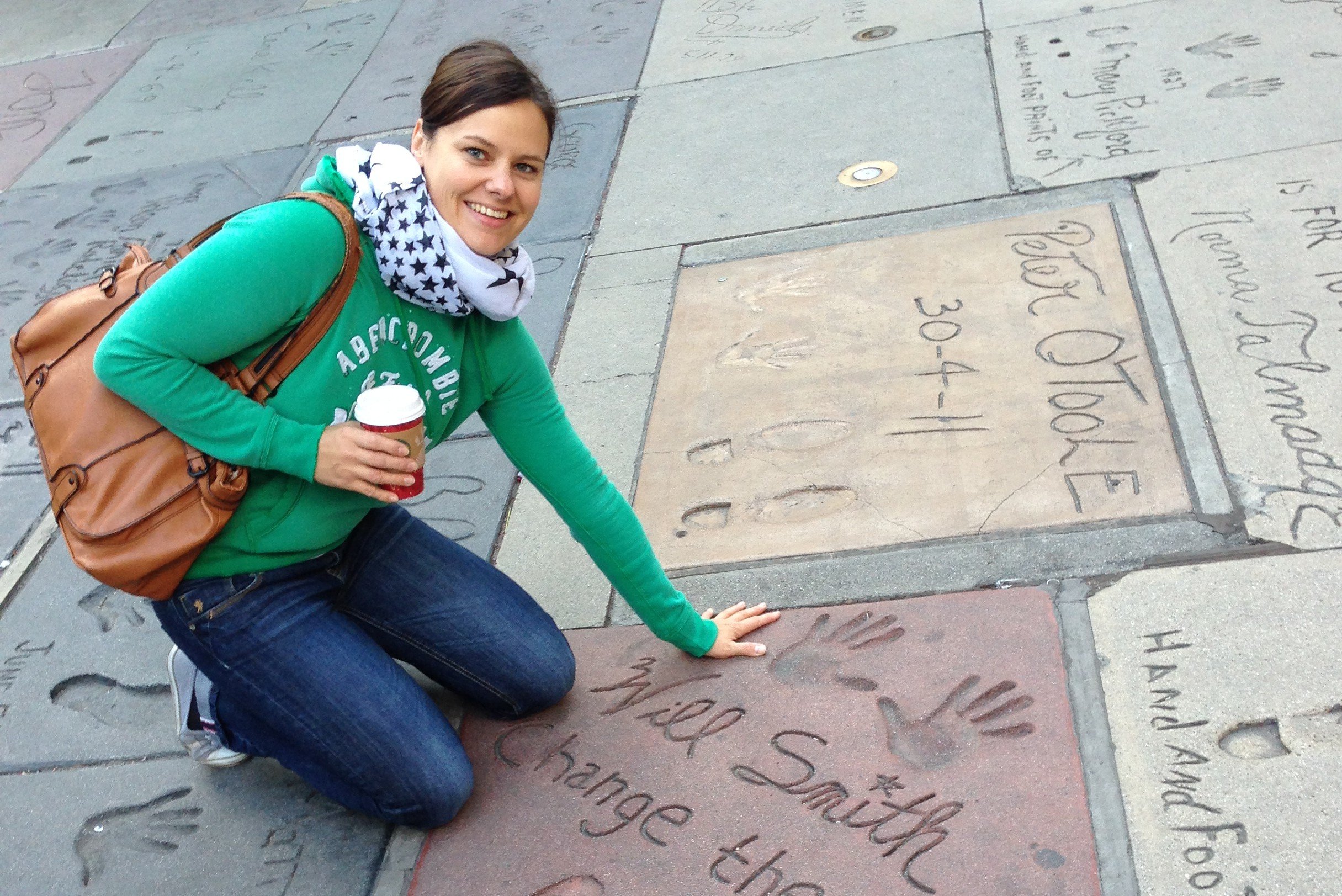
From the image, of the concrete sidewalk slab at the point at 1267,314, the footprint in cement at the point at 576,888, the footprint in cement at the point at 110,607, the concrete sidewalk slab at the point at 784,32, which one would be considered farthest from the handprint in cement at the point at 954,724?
the concrete sidewalk slab at the point at 784,32

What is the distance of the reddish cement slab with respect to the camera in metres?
2.02

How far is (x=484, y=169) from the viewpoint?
206 cm

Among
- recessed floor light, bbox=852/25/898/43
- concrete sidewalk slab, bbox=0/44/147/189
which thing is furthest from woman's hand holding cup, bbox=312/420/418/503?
concrete sidewalk slab, bbox=0/44/147/189

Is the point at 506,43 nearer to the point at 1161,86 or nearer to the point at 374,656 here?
the point at 1161,86

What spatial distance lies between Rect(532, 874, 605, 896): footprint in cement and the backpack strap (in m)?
0.93

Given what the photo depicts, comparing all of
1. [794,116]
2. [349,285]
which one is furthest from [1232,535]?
[794,116]

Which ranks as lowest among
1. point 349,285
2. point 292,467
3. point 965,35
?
point 965,35

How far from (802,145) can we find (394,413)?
2.91 meters

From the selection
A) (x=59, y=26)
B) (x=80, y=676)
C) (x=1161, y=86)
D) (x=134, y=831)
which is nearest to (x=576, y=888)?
(x=134, y=831)

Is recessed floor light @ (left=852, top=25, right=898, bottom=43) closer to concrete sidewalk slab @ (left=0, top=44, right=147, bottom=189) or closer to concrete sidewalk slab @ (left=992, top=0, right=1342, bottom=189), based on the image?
concrete sidewalk slab @ (left=992, top=0, right=1342, bottom=189)

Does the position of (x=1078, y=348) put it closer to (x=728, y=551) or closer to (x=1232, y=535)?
(x=1232, y=535)

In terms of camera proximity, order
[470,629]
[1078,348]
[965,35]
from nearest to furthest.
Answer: [470,629] < [1078,348] < [965,35]

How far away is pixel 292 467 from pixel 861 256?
219 centimetres

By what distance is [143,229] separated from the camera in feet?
15.9
